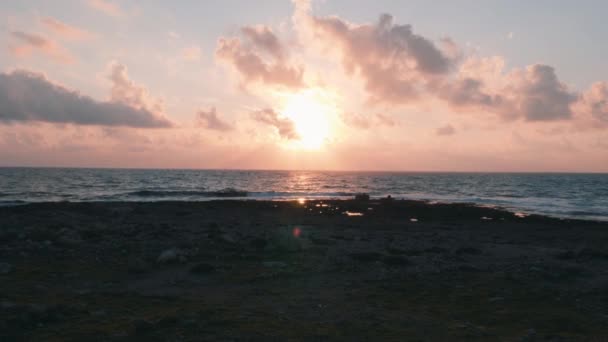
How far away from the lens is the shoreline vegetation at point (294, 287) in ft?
28.3

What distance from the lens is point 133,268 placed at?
14211 mm

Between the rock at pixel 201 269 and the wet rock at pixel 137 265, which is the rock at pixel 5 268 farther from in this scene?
the rock at pixel 201 269

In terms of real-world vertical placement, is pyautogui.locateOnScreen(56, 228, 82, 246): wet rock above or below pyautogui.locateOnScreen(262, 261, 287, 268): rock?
above

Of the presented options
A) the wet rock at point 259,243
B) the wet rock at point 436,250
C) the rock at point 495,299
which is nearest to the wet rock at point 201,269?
the wet rock at point 259,243

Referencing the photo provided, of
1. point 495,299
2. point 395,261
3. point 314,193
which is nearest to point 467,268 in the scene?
point 395,261

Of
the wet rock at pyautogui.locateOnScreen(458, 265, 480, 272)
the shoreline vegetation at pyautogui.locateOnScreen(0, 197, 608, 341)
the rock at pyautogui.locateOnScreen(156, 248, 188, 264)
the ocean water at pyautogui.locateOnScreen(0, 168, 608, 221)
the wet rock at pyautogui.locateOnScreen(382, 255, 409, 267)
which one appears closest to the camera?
the shoreline vegetation at pyautogui.locateOnScreen(0, 197, 608, 341)

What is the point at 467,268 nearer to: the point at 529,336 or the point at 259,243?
the point at 529,336

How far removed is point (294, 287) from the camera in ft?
40.5

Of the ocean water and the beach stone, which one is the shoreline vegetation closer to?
the beach stone

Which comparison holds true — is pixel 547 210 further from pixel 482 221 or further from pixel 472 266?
pixel 472 266

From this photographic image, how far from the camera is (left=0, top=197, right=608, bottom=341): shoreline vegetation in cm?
863

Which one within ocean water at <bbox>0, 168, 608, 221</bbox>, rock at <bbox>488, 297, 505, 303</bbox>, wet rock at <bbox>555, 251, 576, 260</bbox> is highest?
rock at <bbox>488, 297, 505, 303</bbox>

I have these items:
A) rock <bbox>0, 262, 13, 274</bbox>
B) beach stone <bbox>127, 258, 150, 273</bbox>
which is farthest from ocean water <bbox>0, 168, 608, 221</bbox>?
rock <bbox>0, 262, 13, 274</bbox>

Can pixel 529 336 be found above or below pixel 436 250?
above
